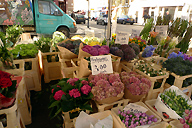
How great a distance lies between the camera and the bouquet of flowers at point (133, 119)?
3.26 ft

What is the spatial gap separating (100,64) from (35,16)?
5302mm

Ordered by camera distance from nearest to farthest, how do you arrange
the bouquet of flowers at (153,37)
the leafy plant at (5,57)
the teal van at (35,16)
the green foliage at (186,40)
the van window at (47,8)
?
1. the leafy plant at (5,57)
2. the green foliage at (186,40)
3. the bouquet of flowers at (153,37)
4. the teal van at (35,16)
5. the van window at (47,8)

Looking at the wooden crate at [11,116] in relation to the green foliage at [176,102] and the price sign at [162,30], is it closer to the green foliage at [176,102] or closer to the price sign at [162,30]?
the green foliage at [176,102]

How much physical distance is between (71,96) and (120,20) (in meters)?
15.3

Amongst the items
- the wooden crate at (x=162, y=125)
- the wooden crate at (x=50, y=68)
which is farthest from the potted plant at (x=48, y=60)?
the wooden crate at (x=162, y=125)

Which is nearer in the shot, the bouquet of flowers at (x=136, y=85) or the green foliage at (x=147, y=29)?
the bouquet of flowers at (x=136, y=85)

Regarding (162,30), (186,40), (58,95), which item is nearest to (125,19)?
(162,30)

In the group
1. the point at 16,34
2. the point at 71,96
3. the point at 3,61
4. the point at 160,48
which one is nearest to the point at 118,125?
the point at 71,96

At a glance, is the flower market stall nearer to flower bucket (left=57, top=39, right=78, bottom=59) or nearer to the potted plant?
flower bucket (left=57, top=39, right=78, bottom=59)

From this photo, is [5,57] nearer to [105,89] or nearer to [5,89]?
[5,89]

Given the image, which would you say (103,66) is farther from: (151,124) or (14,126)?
(14,126)

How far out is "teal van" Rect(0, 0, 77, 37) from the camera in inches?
202

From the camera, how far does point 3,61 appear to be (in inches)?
56.5

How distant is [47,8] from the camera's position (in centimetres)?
559
